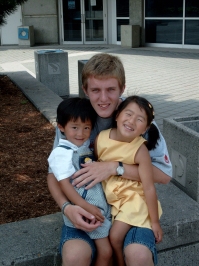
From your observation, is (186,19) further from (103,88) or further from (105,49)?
(103,88)


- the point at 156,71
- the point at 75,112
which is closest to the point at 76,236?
the point at 75,112

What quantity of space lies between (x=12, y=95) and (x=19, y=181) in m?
4.17

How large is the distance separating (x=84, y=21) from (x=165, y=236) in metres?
16.9

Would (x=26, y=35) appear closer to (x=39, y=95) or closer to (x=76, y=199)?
(x=39, y=95)

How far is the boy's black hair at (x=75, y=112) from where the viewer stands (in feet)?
8.32

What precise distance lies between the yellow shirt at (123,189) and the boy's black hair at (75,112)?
15 cm

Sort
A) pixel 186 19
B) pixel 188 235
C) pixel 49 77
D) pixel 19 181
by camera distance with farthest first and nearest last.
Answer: pixel 186 19 < pixel 49 77 < pixel 19 181 < pixel 188 235

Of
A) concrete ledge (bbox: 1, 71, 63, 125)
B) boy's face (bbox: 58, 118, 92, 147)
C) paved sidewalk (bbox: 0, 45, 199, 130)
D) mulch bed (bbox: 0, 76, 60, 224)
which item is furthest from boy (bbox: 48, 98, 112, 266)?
concrete ledge (bbox: 1, 71, 63, 125)

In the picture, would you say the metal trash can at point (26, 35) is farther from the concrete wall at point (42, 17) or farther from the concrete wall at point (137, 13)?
the concrete wall at point (137, 13)

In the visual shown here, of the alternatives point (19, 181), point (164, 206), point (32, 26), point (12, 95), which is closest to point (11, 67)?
point (12, 95)

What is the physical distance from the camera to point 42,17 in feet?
63.0

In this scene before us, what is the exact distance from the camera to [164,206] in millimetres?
3127

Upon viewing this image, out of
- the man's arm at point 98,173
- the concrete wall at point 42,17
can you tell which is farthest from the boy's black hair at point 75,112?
the concrete wall at point 42,17

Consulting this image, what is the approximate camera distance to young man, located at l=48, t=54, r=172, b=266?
2.31 metres
